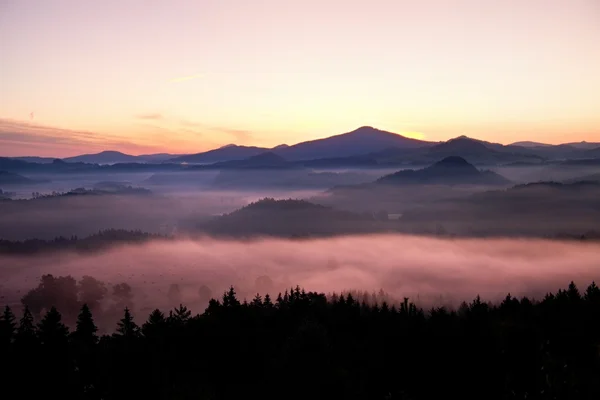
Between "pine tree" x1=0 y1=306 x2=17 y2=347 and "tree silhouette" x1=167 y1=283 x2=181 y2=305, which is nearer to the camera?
"pine tree" x1=0 y1=306 x2=17 y2=347

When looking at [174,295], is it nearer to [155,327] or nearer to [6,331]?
[155,327]

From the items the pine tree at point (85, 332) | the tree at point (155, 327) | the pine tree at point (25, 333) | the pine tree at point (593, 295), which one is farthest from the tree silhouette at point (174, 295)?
the pine tree at point (593, 295)

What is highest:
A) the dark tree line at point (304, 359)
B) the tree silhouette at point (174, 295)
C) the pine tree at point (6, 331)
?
the pine tree at point (6, 331)

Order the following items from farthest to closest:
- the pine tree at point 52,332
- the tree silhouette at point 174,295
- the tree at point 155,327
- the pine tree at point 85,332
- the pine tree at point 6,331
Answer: the tree silhouette at point 174,295, the tree at point 155,327, the pine tree at point 85,332, the pine tree at point 52,332, the pine tree at point 6,331

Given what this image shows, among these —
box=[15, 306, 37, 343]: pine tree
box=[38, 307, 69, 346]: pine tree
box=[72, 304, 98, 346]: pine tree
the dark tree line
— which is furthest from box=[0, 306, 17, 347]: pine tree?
box=[72, 304, 98, 346]: pine tree

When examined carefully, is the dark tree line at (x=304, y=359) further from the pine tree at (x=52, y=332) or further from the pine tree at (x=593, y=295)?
the pine tree at (x=593, y=295)

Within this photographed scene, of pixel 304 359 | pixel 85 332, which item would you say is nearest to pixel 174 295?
pixel 85 332

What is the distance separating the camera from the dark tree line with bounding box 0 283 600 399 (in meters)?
29.2

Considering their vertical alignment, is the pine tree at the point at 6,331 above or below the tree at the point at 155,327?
above

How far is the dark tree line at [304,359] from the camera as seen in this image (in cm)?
2916

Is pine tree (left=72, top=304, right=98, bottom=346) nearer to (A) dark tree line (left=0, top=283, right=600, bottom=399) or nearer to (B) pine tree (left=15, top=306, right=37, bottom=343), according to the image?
(A) dark tree line (left=0, top=283, right=600, bottom=399)

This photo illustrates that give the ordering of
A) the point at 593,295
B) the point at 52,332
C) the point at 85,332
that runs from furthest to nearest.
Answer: the point at 593,295 < the point at 85,332 < the point at 52,332

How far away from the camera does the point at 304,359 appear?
93.0ft

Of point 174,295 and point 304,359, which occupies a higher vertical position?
point 304,359
